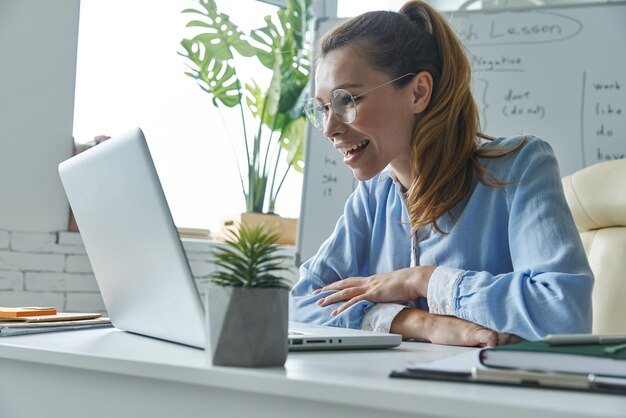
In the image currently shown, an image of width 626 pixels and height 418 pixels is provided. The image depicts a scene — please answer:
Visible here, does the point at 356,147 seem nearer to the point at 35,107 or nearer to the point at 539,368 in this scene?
the point at 539,368

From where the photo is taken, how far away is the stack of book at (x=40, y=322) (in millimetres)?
1104

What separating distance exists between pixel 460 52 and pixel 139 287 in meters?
0.94

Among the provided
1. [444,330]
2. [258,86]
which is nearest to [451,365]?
[444,330]

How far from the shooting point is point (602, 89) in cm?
254

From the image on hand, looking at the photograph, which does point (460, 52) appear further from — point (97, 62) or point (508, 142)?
point (97, 62)

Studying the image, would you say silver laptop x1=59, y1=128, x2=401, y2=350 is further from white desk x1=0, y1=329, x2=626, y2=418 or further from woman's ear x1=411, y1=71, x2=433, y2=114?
woman's ear x1=411, y1=71, x2=433, y2=114

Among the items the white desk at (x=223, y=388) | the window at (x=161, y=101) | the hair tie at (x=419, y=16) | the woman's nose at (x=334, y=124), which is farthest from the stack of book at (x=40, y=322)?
the window at (x=161, y=101)

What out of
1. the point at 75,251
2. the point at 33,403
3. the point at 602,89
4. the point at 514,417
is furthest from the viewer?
the point at 75,251

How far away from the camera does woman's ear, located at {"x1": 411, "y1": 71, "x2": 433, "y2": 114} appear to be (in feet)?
5.30

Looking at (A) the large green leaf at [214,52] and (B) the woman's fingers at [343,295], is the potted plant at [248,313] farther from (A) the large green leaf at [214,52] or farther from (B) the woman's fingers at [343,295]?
(A) the large green leaf at [214,52]

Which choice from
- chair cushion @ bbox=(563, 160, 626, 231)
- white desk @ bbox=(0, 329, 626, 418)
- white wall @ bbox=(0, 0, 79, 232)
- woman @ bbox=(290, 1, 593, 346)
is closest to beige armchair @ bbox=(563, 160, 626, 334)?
chair cushion @ bbox=(563, 160, 626, 231)

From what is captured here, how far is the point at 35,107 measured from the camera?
297 centimetres

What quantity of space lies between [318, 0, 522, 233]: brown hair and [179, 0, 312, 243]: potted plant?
1679mm

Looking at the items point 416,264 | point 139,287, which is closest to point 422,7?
point 416,264
